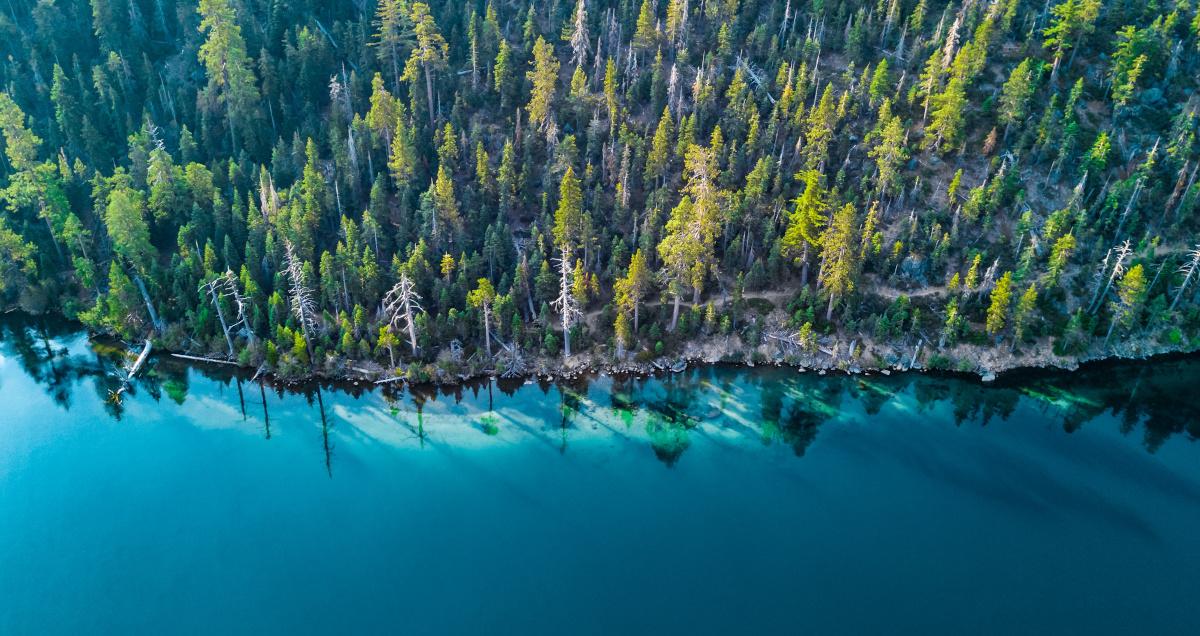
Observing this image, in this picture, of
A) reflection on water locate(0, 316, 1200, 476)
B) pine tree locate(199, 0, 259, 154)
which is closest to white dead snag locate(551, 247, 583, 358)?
reflection on water locate(0, 316, 1200, 476)

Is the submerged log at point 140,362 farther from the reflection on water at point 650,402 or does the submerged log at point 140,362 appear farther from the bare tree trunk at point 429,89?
the bare tree trunk at point 429,89

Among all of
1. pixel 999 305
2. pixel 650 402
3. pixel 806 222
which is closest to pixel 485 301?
pixel 650 402

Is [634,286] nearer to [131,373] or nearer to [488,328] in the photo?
[488,328]

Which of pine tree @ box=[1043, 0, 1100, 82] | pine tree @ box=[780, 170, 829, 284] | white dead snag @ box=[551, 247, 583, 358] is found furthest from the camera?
pine tree @ box=[1043, 0, 1100, 82]

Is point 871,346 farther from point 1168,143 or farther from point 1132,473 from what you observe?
point 1168,143

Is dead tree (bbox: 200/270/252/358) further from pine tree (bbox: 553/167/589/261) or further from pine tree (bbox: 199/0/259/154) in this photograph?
pine tree (bbox: 553/167/589/261)

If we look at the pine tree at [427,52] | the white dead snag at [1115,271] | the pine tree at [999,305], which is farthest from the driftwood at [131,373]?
the white dead snag at [1115,271]
